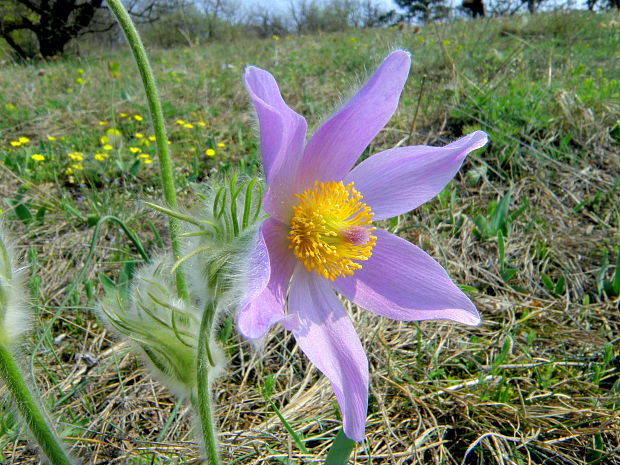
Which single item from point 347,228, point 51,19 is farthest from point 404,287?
point 51,19

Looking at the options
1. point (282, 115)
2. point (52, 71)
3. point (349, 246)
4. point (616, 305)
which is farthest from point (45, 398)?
point (52, 71)

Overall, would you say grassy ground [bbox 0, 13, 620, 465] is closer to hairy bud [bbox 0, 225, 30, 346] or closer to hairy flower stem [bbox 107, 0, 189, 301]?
hairy flower stem [bbox 107, 0, 189, 301]

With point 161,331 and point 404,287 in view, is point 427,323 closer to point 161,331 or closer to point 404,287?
point 404,287

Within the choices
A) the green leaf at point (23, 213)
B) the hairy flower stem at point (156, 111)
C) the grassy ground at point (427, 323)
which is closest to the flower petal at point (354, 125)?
the grassy ground at point (427, 323)

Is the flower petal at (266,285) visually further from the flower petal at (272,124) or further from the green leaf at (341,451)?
the green leaf at (341,451)

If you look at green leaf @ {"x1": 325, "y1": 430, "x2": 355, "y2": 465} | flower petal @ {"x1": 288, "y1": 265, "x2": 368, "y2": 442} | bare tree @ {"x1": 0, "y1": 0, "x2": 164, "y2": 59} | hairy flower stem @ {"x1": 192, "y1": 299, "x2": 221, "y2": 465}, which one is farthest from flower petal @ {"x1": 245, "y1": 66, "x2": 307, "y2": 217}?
bare tree @ {"x1": 0, "y1": 0, "x2": 164, "y2": 59}
